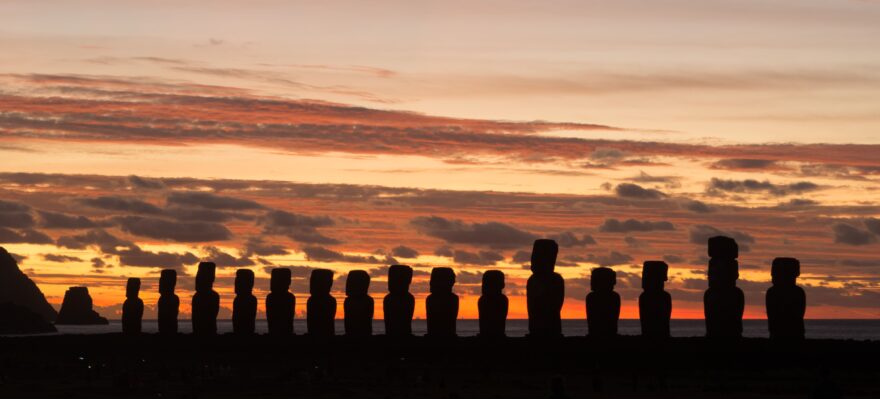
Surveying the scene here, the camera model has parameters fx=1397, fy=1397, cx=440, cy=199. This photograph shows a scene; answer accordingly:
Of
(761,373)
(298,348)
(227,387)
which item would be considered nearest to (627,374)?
(761,373)

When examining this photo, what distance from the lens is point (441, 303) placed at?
48.3 m

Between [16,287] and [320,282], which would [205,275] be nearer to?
[320,282]

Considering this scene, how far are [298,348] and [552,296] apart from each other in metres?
9.41

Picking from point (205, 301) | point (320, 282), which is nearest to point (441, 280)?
point (320, 282)

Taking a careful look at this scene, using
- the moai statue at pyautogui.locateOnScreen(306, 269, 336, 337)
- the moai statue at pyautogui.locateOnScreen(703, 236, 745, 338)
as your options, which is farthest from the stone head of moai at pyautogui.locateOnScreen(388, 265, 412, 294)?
the moai statue at pyautogui.locateOnScreen(703, 236, 745, 338)

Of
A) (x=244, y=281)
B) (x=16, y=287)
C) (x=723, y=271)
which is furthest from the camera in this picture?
(x=16, y=287)

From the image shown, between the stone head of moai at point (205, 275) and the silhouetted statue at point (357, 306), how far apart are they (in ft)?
26.6

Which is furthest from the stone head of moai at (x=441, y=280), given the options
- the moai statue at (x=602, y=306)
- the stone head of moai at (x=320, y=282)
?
the moai statue at (x=602, y=306)

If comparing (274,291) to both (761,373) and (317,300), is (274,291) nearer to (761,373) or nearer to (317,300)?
(317,300)

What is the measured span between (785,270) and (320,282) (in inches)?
695

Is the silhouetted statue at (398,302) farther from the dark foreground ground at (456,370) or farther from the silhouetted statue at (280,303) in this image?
the silhouetted statue at (280,303)

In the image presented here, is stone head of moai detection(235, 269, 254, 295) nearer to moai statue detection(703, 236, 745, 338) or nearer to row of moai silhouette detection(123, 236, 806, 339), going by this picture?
row of moai silhouette detection(123, 236, 806, 339)

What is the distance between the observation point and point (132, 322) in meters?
60.5

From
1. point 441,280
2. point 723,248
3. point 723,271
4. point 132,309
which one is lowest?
point 132,309
